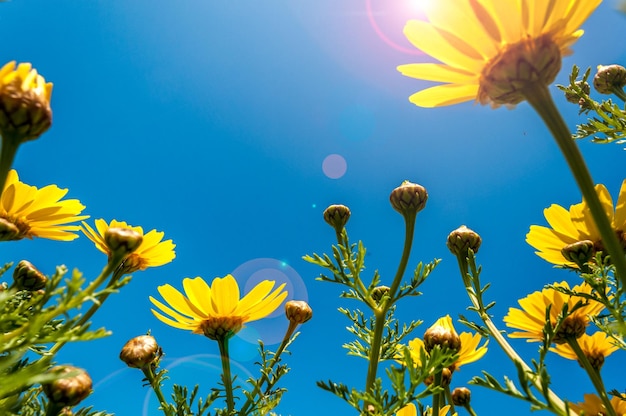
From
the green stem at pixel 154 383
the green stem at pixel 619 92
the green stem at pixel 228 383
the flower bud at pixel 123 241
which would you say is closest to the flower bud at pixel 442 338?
the green stem at pixel 228 383

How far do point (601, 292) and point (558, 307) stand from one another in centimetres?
52

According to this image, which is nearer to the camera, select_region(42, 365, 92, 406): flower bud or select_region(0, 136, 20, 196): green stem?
select_region(0, 136, 20, 196): green stem

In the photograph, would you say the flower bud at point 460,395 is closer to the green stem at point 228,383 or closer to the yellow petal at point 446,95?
the green stem at point 228,383

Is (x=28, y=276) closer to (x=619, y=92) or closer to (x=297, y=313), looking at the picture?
(x=297, y=313)

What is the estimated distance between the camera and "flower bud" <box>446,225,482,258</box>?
75.9 inches

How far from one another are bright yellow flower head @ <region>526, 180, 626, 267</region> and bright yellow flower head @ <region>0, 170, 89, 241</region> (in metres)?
1.79

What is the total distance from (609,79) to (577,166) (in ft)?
7.95

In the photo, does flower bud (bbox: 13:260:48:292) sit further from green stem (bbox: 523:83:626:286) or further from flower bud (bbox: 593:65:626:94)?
flower bud (bbox: 593:65:626:94)

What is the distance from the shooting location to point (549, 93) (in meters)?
0.97

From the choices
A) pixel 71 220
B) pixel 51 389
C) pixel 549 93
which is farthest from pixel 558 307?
pixel 71 220

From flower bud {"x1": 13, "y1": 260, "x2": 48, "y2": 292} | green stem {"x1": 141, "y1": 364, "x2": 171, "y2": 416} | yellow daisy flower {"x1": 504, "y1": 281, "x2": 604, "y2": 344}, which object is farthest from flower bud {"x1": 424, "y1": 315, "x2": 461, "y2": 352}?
flower bud {"x1": 13, "y1": 260, "x2": 48, "y2": 292}

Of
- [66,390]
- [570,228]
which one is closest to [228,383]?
[66,390]

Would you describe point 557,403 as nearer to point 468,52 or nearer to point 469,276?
point 469,276

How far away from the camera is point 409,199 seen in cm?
186
